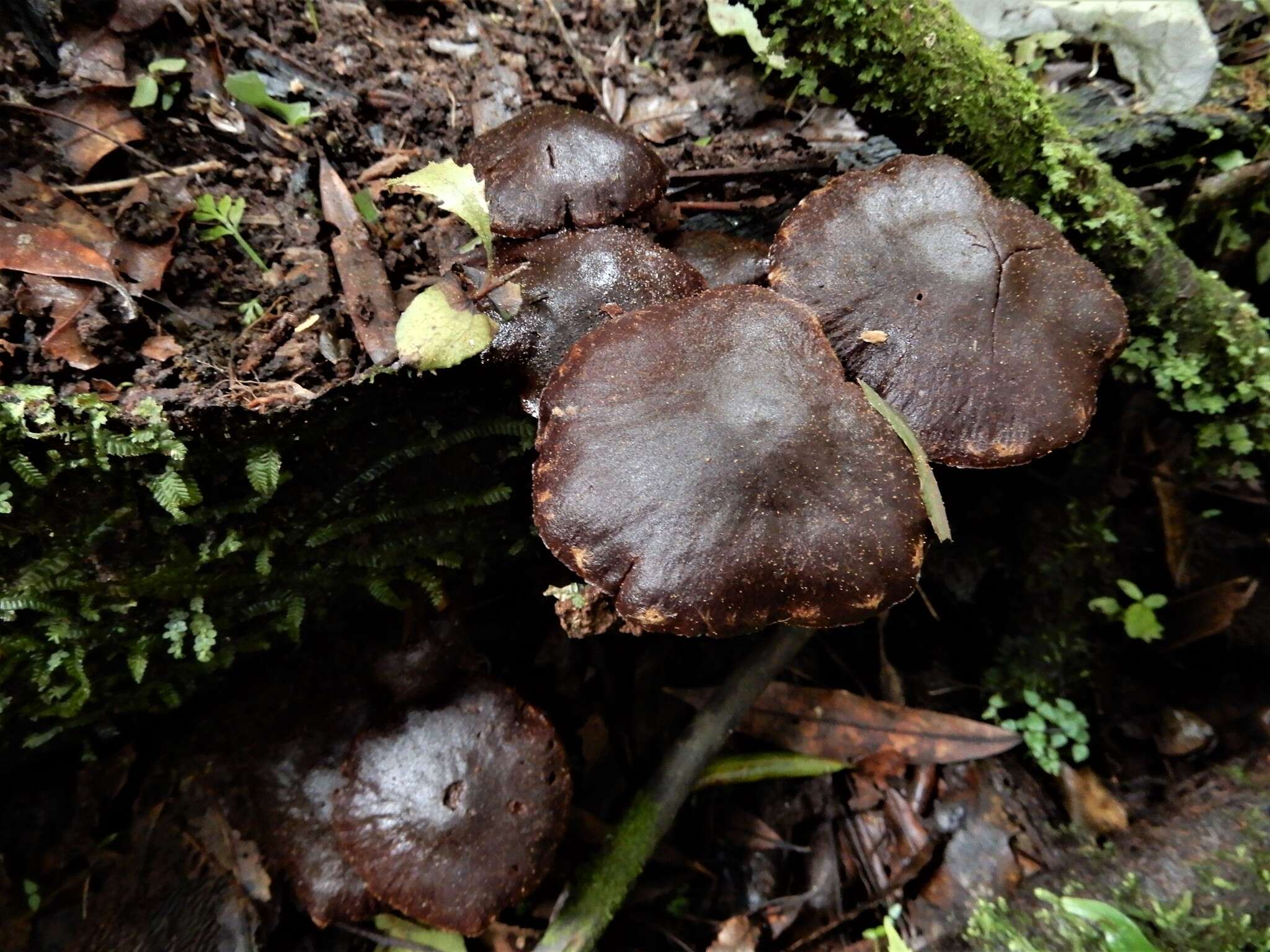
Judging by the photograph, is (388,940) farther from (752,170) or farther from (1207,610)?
(1207,610)

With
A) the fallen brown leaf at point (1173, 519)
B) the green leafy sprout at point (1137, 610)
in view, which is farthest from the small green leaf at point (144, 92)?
the fallen brown leaf at point (1173, 519)

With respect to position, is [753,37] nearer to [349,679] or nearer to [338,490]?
[338,490]

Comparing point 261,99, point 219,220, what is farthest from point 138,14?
point 219,220

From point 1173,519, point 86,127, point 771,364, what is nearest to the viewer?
point 771,364

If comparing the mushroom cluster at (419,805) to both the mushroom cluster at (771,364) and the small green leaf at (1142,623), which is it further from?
the small green leaf at (1142,623)

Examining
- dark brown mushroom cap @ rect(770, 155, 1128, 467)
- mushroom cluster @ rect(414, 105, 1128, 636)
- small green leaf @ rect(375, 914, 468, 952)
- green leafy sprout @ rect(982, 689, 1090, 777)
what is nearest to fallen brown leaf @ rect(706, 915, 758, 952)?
small green leaf @ rect(375, 914, 468, 952)

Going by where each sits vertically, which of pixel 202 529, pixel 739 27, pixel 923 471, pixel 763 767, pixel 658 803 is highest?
pixel 739 27
